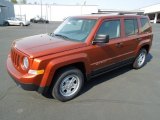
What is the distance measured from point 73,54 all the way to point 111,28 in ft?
5.03

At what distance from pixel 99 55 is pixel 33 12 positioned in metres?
61.4

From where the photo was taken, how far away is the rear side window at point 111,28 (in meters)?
4.33

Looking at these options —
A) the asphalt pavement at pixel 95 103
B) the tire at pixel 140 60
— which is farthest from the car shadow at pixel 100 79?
the tire at pixel 140 60

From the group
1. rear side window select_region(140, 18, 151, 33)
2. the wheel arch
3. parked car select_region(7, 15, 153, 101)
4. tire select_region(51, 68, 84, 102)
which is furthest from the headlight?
rear side window select_region(140, 18, 151, 33)

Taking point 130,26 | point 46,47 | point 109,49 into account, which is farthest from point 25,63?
point 130,26

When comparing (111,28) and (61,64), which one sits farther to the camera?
(111,28)

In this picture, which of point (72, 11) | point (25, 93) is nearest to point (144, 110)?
point (25, 93)

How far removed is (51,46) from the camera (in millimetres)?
3660

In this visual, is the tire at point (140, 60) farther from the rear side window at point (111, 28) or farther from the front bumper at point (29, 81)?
the front bumper at point (29, 81)

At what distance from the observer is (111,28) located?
4.58 metres

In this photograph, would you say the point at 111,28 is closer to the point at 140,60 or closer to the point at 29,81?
the point at 140,60

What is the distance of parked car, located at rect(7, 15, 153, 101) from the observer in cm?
336

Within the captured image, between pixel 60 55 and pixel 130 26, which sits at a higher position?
pixel 130 26

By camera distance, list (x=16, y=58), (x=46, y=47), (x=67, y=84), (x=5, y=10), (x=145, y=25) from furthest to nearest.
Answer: (x=5, y=10)
(x=145, y=25)
(x=67, y=84)
(x=16, y=58)
(x=46, y=47)
